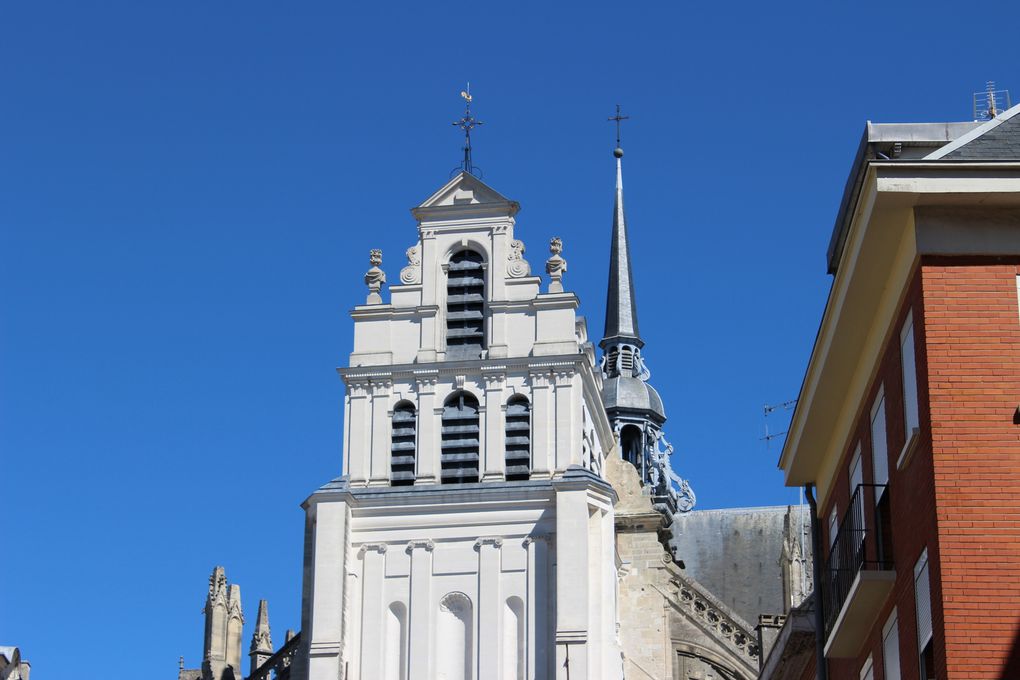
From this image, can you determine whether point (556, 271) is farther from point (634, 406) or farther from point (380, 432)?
point (634, 406)

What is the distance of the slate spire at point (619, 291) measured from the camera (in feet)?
255

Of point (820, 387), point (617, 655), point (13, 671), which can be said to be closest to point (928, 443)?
point (820, 387)

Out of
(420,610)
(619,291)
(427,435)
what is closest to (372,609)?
(420,610)

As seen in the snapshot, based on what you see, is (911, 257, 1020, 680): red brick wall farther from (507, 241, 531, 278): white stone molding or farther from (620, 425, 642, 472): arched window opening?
(620, 425, 642, 472): arched window opening

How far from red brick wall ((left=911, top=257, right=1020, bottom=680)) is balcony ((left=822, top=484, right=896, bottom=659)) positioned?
1.52 meters

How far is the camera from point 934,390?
18516mm

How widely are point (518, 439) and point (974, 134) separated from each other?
30.2 meters

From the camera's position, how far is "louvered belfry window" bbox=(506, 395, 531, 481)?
49.8m

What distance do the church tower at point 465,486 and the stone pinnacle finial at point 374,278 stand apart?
0.11 ft

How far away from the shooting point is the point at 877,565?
20453 millimetres

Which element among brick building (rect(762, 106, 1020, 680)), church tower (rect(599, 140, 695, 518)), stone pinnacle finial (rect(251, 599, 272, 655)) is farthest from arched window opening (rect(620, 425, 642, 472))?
brick building (rect(762, 106, 1020, 680))

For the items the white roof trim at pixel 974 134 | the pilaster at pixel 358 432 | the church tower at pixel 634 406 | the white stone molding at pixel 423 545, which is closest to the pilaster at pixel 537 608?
the white stone molding at pixel 423 545

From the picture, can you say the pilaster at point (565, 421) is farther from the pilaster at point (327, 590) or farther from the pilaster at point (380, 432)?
the pilaster at point (327, 590)

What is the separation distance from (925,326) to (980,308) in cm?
55
